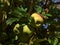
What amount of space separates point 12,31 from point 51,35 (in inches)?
10.2

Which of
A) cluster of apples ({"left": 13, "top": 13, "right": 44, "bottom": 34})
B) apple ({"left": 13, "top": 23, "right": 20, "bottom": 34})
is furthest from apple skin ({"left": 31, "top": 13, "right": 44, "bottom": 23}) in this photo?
apple ({"left": 13, "top": 23, "right": 20, "bottom": 34})

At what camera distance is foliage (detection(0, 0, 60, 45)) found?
1.48m

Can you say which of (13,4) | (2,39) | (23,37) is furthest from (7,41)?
(13,4)

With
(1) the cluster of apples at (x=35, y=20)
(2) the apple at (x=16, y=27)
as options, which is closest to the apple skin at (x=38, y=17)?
(1) the cluster of apples at (x=35, y=20)

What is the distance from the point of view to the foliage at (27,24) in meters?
1.48

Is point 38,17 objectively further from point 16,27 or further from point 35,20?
point 16,27

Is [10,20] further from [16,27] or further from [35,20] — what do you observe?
[35,20]

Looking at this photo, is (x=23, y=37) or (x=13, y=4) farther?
(x=13, y=4)

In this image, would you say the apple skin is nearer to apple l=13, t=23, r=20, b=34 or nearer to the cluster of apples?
the cluster of apples

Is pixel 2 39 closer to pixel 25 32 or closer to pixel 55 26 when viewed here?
pixel 25 32

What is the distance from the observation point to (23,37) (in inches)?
58.4

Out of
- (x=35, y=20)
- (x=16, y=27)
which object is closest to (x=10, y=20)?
(x=16, y=27)

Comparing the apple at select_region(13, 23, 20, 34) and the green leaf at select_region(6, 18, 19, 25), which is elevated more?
the green leaf at select_region(6, 18, 19, 25)

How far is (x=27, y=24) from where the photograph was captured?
4.82 feet
